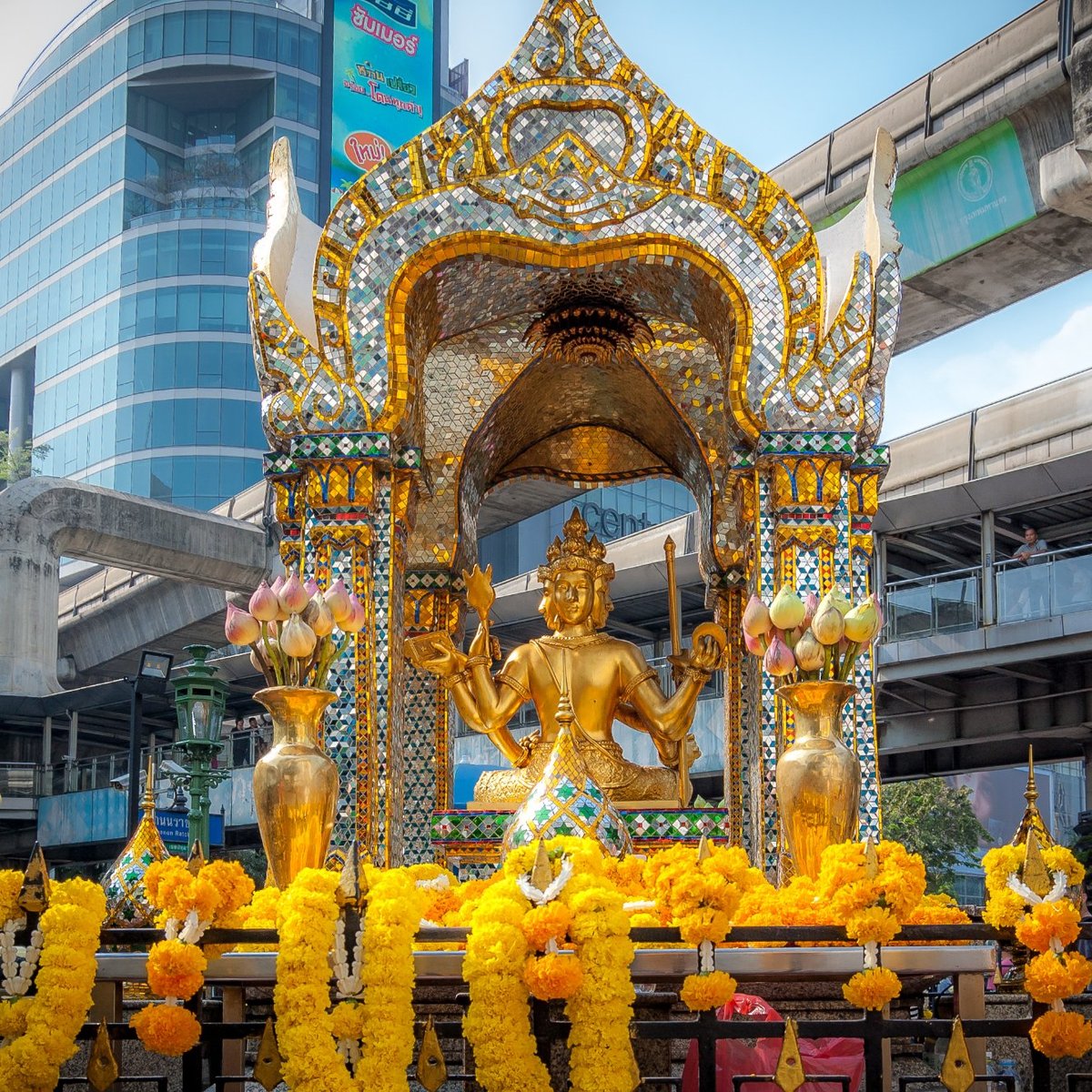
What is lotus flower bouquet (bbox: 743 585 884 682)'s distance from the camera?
9555 mm

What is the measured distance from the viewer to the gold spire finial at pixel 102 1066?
7.22 metres

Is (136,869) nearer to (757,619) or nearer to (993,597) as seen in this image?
(757,619)

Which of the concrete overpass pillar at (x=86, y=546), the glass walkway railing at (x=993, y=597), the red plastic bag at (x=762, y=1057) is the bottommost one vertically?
the red plastic bag at (x=762, y=1057)

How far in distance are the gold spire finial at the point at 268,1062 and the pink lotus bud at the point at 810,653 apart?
3828mm

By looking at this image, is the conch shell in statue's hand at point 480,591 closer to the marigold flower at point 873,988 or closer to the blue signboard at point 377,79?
the marigold flower at point 873,988

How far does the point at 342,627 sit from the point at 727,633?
413cm

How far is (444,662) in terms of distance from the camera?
1253cm

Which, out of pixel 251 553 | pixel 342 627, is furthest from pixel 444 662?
pixel 251 553

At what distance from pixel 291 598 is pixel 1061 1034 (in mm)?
4831

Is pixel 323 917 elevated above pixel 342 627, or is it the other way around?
pixel 342 627

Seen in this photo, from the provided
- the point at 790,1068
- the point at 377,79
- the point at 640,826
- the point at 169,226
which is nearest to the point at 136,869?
the point at 640,826

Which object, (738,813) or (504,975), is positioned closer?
(504,975)

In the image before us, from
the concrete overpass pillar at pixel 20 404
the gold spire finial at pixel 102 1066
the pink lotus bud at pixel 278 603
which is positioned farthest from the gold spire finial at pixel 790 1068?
the concrete overpass pillar at pixel 20 404

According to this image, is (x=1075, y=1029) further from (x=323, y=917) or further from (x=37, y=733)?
(x=37, y=733)
